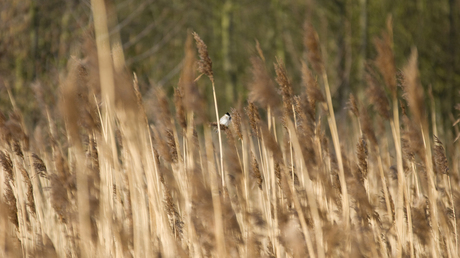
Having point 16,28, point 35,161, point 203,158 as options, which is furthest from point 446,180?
point 16,28

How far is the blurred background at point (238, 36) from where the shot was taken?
615 cm

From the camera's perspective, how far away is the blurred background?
20.2ft

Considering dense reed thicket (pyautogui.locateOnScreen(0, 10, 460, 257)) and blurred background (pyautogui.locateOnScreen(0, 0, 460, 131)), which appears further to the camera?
blurred background (pyautogui.locateOnScreen(0, 0, 460, 131))

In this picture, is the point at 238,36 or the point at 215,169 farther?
the point at 238,36

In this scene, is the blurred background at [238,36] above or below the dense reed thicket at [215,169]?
above

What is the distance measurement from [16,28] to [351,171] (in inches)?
208

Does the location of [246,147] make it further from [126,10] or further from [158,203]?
A: [126,10]

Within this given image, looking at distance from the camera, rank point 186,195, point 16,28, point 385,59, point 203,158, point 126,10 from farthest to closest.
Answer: point 126,10
point 16,28
point 203,158
point 186,195
point 385,59

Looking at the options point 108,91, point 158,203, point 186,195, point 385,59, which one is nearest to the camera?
point 108,91

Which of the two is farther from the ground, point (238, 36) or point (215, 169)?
point (238, 36)

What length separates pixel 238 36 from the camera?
10711 millimetres

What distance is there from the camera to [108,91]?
125 cm

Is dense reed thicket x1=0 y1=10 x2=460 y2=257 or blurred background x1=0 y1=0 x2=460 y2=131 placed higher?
blurred background x1=0 y1=0 x2=460 y2=131

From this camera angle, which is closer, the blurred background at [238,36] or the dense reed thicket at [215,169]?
the dense reed thicket at [215,169]
